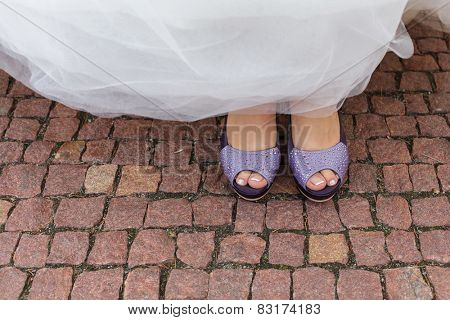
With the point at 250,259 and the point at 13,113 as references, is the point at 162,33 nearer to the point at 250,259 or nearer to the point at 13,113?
the point at 250,259

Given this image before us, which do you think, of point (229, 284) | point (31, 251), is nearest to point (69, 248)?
point (31, 251)

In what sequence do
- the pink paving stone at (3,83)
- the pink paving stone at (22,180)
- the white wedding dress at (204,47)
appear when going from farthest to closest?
1. the pink paving stone at (3,83)
2. the pink paving stone at (22,180)
3. the white wedding dress at (204,47)

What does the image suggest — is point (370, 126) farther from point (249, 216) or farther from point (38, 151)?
point (38, 151)

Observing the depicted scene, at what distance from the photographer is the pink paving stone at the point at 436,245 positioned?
5.16ft

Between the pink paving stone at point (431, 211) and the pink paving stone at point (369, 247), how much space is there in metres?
0.13

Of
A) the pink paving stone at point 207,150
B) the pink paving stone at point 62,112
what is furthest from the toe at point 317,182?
the pink paving stone at point 62,112

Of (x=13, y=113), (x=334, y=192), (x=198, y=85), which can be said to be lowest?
(x=334, y=192)

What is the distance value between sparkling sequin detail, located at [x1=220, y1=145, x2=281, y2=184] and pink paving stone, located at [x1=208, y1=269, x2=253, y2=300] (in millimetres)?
307

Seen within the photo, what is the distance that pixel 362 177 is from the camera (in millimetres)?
1795

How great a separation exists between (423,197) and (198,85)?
0.81m

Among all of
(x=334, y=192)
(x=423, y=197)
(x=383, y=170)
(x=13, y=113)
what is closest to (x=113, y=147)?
(x=13, y=113)

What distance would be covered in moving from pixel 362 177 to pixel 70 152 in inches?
37.5

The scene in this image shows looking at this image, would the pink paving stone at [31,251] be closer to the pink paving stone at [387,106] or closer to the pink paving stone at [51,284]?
the pink paving stone at [51,284]

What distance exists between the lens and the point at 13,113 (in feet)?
6.77
